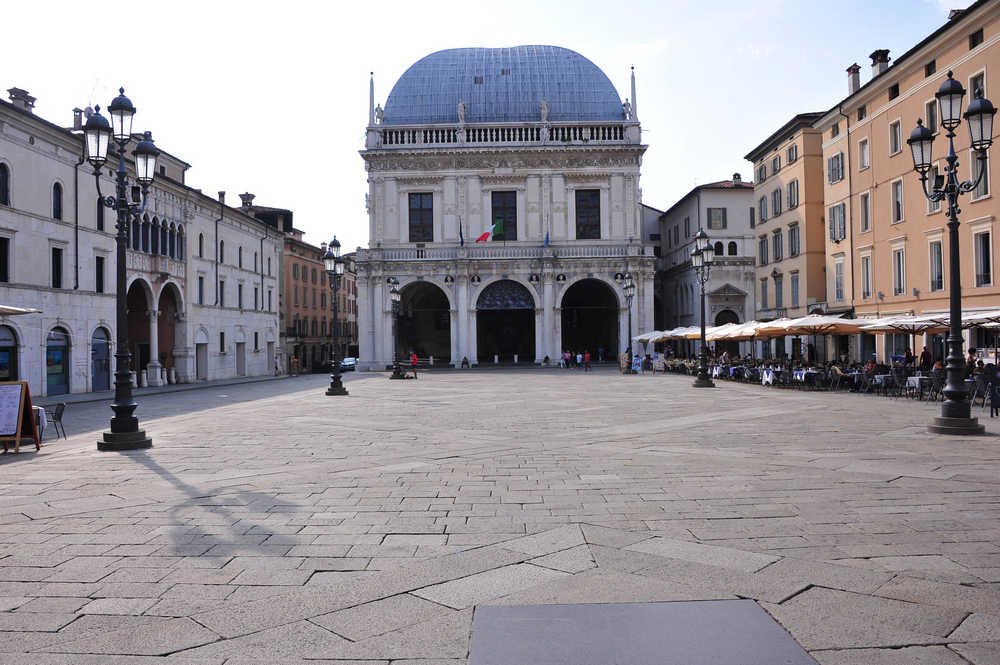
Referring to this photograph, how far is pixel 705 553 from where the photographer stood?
19.7 feet

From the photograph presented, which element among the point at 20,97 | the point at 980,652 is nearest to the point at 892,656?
the point at 980,652

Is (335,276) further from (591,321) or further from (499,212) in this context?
(591,321)

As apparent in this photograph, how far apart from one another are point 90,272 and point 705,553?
114 ft

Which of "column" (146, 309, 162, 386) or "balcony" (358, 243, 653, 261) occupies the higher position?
"balcony" (358, 243, 653, 261)

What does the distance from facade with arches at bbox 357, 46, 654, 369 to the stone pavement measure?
132 feet

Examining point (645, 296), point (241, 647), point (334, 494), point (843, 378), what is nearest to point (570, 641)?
point (241, 647)

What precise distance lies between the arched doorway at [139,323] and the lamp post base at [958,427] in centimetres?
3745

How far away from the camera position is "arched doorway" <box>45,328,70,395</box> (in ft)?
101

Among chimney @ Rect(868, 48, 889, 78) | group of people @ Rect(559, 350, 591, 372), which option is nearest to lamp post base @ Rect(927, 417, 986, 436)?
chimney @ Rect(868, 48, 889, 78)

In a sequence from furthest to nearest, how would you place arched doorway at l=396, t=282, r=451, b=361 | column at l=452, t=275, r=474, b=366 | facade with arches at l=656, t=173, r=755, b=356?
arched doorway at l=396, t=282, r=451, b=361
facade with arches at l=656, t=173, r=755, b=356
column at l=452, t=275, r=474, b=366

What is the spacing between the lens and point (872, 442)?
481 inches

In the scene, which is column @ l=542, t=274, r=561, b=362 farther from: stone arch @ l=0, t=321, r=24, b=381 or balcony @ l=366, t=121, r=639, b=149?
stone arch @ l=0, t=321, r=24, b=381

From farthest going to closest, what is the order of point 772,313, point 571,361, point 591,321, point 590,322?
point 590,322
point 591,321
point 571,361
point 772,313

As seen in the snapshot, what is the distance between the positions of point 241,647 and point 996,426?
15.3 m
